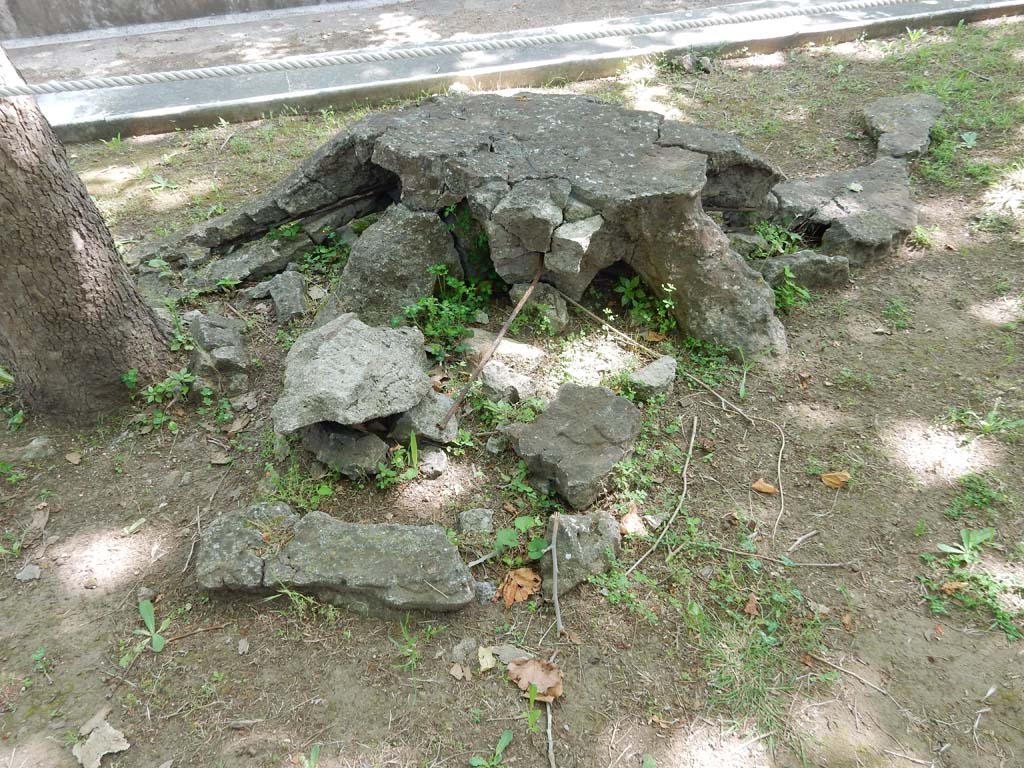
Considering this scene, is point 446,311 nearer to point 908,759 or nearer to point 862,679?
point 862,679

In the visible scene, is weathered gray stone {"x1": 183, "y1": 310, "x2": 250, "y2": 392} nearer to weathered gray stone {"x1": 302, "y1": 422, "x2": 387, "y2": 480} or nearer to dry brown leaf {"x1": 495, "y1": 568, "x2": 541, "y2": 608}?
weathered gray stone {"x1": 302, "y1": 422, "x2": 387, "y2": 480}

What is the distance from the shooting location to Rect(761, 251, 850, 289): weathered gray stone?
3445 mm

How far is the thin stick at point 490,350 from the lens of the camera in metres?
2.77

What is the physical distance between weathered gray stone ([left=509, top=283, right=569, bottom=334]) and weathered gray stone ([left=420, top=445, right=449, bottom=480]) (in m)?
0.88

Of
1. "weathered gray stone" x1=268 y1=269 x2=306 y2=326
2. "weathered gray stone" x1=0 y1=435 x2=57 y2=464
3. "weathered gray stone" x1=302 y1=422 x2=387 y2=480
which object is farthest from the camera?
"weathered gray stone" x1=268 y1=269 x2=306 y2=326

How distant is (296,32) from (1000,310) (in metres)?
7.14

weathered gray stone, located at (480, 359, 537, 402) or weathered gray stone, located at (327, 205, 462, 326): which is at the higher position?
weathered gray stone, located at (327, 205, 462, 326)

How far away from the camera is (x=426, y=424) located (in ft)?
8.87

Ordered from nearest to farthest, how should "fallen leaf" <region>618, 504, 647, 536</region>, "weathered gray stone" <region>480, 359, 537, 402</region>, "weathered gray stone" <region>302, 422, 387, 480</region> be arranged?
"fallen leaf" <region>618, 504, 647, 536</region>, "weathered gray stone" <region>302, 422, 387, 480</region>, "weathered gray stone" <region>480, 359, 537, 402</region>

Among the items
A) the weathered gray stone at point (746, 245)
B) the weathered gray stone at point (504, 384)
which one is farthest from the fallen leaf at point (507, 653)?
the weathered gray stone at point (746, 245)

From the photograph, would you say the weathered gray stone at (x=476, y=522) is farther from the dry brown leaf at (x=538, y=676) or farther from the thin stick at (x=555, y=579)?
the dry brown leaf at (x=538, y=676)

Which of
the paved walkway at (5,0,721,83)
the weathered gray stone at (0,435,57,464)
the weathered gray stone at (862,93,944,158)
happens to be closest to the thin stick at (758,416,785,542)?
the weathered gray stone at (862,93,944,158)

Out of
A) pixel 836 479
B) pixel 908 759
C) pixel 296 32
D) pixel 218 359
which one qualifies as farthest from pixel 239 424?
pixel 296 32

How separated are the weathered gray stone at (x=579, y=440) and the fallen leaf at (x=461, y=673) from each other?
71 cm
